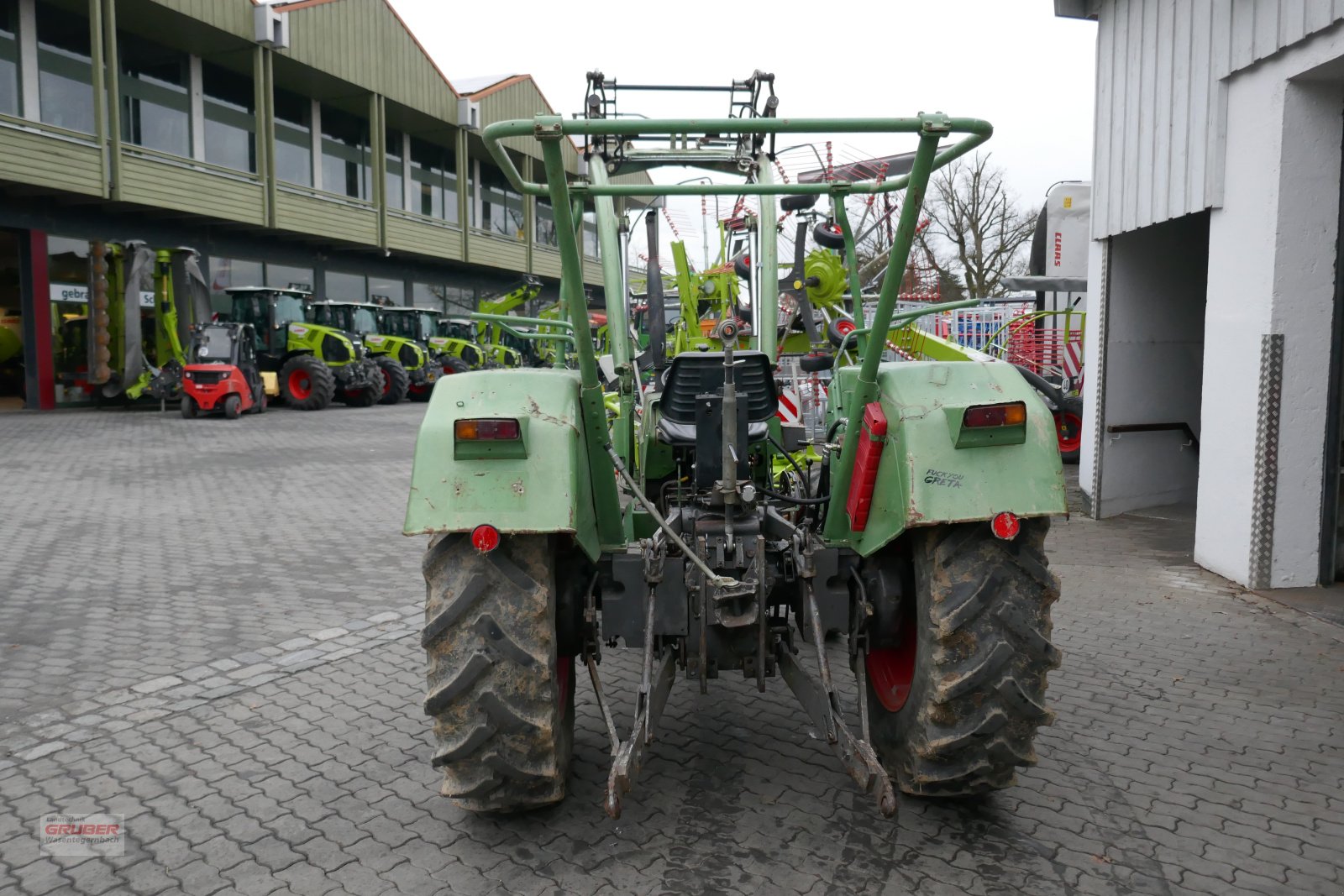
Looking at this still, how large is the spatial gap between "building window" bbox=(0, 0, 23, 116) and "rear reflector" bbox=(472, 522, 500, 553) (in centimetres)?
2164

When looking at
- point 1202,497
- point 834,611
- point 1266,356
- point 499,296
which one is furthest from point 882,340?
point 499,296

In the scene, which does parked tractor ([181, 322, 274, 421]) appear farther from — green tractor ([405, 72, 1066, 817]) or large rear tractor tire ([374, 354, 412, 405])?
green tractor ([405, 72, 1066, 817])

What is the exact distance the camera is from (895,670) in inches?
144

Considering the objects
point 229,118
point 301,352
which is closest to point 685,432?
point 301,352

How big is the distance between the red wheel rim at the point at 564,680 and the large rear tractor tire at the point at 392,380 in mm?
21459

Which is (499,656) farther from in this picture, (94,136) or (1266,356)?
(94,136)

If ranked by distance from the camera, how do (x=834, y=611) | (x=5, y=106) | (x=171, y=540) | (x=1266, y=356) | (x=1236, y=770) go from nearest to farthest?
1. (x=834, y=611)
2. (x=1236, y=770)
3. (x=1266, y=356)
4. (x=171, y=540)
5. (x=5, y=106)

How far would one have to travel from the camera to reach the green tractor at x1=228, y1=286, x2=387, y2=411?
21891 millimetres

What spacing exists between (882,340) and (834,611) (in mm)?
975

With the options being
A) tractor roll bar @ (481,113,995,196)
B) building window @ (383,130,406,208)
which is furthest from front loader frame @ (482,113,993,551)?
building window @ (383,130,406,208)

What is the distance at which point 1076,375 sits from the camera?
12.3 meters

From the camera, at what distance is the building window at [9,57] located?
19.5 m

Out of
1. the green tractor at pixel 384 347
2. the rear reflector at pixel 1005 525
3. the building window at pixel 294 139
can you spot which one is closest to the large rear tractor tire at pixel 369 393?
the green tractor at pixel 384 347

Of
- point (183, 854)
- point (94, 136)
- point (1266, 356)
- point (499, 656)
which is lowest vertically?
point (183, 854)
